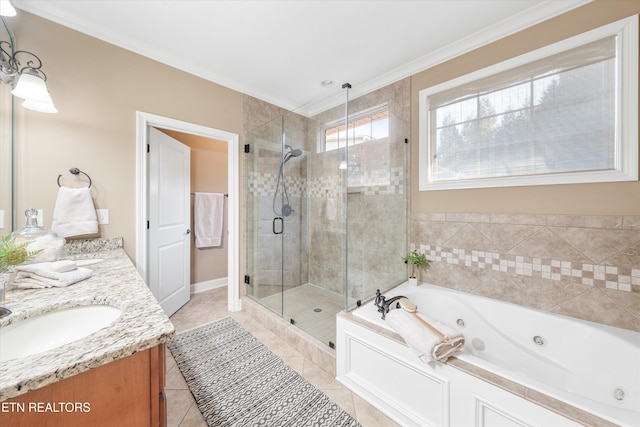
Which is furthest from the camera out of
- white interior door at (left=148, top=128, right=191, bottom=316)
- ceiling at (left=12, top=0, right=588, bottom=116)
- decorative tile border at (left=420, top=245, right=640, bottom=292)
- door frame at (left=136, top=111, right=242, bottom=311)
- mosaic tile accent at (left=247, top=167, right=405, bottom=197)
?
Result: mosaic tile accent at (left=247, top=167, right=405, bottom=197)

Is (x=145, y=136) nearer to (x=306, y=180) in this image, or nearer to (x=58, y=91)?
(x=58, y=91)

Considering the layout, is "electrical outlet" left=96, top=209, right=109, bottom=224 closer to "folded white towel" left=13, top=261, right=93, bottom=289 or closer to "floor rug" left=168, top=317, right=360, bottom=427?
"folded white towel" left=13, top=261, right=93, bottom=289

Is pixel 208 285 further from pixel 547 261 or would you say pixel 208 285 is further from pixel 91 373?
pixel 547 261

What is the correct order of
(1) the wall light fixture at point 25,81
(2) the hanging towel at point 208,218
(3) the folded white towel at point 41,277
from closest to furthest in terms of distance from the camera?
(3) the folded white towel at point 41,277
(1) the wall light fixture at point 25,81
(2) the hanging towel at point 208,218

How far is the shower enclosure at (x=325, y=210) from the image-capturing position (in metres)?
2.32

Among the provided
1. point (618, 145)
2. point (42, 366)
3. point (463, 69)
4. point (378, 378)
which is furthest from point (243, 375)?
point (463, 69)

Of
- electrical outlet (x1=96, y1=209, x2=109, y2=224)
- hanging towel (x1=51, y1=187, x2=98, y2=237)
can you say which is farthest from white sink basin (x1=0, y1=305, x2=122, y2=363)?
electrical outlet (x1=96, y1=209, x2=109, y2=224)

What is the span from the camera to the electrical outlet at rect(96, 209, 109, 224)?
188cm

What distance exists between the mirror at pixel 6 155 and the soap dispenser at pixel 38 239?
431 millimetres

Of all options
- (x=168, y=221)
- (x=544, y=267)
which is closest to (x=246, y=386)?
(x=168, y=221)

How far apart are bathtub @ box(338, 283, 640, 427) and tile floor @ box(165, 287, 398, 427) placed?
496mm

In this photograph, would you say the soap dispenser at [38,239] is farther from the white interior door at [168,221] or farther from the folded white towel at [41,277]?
the white interior door at [168,221]

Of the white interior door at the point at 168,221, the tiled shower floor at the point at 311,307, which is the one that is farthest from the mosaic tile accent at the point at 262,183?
the tiled shower floor at the point at 311,307

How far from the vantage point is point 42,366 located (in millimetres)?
555
